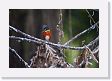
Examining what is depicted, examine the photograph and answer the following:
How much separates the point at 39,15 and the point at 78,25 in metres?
0.27

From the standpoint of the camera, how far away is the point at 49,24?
159 feet

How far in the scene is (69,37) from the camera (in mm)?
48344

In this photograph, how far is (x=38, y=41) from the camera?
159 feet

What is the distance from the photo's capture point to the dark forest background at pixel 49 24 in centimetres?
4834

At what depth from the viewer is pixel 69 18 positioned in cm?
4834

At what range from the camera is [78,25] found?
159 ft

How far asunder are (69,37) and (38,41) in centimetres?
21

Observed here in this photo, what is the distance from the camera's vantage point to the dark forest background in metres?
48.3
